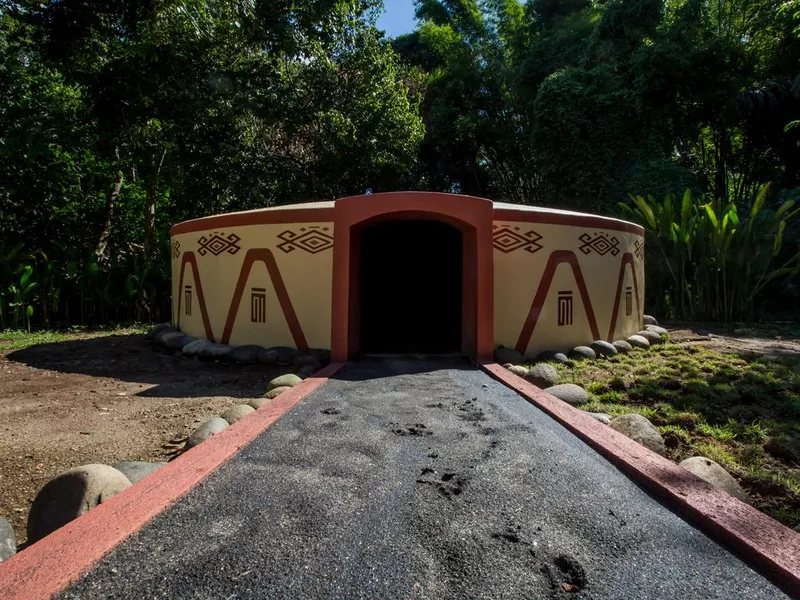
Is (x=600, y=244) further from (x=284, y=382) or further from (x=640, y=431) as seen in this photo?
(x=284, y=382)

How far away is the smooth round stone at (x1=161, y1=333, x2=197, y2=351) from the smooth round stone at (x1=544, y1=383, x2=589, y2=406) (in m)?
4.80

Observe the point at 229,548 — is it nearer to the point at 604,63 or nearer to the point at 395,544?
the point at 395,544

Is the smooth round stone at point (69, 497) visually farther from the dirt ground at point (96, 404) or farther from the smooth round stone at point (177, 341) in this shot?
the smooth round stone at point (177, 341)

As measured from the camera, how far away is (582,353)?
18.2ft

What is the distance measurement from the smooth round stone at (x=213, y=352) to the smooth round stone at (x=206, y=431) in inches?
119

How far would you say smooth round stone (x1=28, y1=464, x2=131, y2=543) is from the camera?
1.84m

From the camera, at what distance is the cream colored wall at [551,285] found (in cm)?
555

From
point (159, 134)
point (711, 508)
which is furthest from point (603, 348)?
point (159, 134)

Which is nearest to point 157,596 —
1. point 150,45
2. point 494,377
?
point 494,377

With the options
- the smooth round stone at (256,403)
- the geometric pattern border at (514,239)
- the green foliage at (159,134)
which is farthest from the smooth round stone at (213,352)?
the green foliage at (159,134)

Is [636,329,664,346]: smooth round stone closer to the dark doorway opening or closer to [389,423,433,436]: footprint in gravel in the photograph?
the dark doorway opening

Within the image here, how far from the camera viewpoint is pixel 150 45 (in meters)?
9.38

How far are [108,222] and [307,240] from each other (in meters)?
8.29

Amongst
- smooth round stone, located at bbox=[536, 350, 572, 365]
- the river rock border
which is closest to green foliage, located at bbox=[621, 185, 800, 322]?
the river rock border
